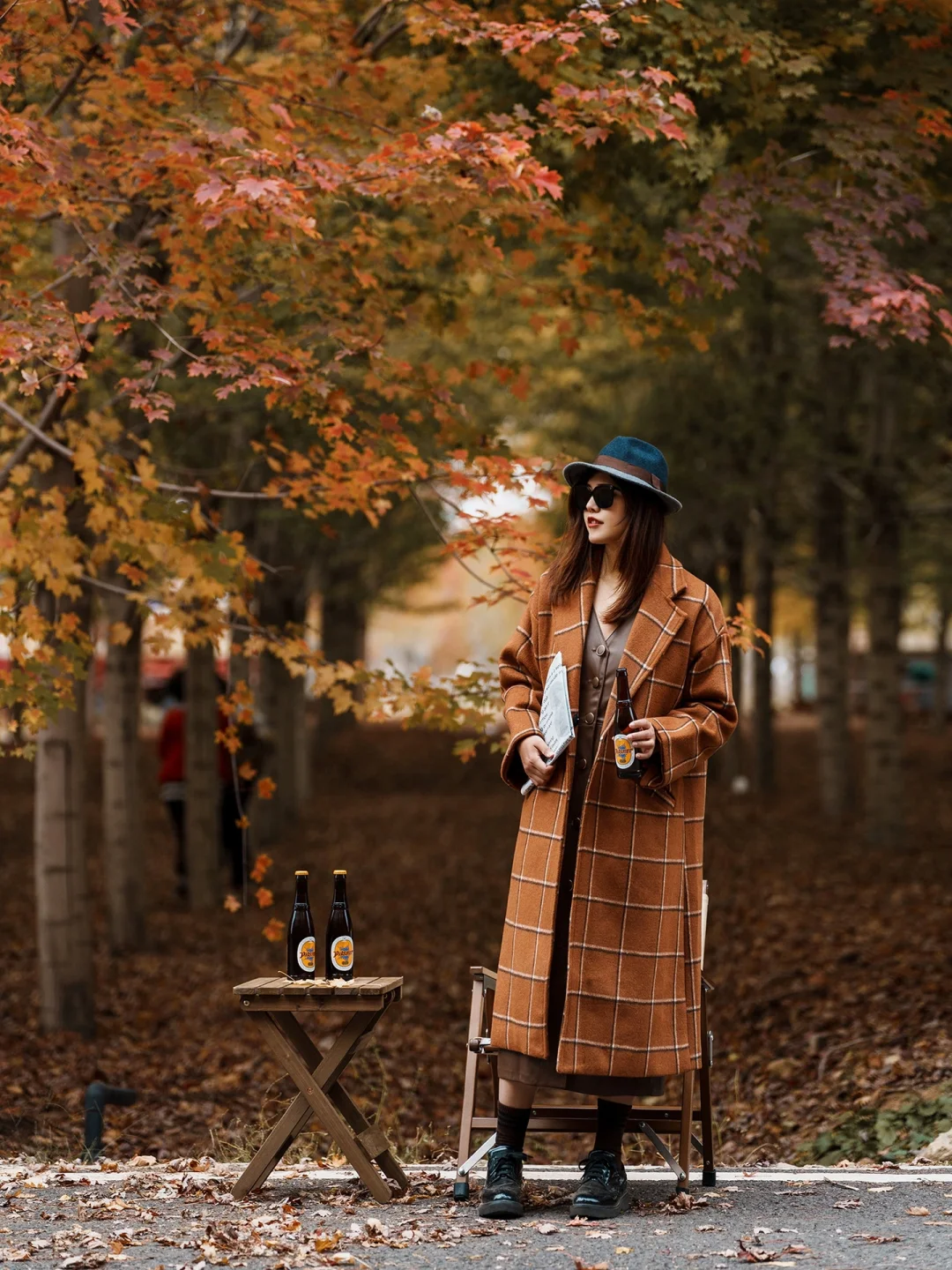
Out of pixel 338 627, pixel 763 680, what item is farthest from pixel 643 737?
pixel 338 627

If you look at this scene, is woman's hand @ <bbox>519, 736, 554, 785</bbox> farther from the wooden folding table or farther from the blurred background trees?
the blurred background trees

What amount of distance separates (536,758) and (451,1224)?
1.40 metres

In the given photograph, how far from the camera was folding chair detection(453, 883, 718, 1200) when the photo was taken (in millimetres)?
4891

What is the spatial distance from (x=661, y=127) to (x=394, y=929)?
306 inches

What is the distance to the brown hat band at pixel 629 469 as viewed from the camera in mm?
4867

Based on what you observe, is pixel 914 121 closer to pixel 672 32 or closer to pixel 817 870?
pixel 672 32

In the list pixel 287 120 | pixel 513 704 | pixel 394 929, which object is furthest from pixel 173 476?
pixel 513 704

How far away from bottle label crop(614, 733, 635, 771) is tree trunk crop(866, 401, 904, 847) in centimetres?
950

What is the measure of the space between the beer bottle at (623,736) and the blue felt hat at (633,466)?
1.99 ft

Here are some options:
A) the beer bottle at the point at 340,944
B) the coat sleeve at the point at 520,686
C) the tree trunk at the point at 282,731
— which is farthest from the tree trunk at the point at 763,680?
the beer bottle at the point at 340,944

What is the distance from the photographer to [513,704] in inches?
195

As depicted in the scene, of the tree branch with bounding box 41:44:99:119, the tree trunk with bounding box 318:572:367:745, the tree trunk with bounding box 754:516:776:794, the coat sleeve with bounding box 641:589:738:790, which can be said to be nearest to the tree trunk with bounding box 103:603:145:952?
the tree branch with bounding box 41:44:99:119

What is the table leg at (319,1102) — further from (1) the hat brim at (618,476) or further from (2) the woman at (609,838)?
(1) the hat brim at (618,476)

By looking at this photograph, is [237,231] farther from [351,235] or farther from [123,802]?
[123,802]
